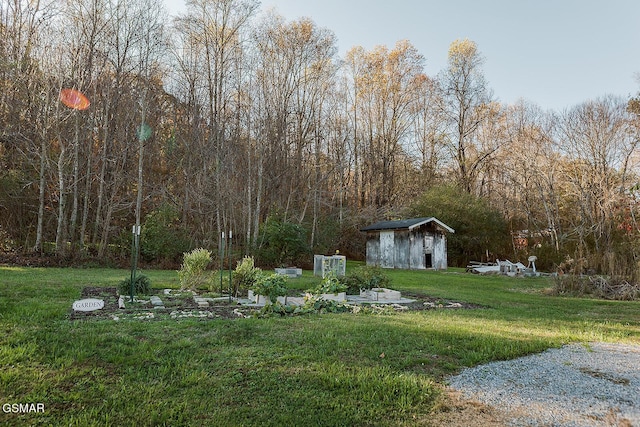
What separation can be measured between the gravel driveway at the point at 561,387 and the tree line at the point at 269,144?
31.1 ft

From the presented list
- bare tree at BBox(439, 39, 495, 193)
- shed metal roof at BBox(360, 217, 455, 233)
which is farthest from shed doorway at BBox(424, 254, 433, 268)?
bare tree at BBox(439, 39, 495, 193)

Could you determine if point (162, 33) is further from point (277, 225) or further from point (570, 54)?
point (570, 54)

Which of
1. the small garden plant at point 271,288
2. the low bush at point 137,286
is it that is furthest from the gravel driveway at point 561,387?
the low bush at point 137,286

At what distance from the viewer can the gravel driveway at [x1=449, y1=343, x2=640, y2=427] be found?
105 inches

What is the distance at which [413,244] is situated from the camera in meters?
20.9

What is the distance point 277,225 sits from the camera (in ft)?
57.8

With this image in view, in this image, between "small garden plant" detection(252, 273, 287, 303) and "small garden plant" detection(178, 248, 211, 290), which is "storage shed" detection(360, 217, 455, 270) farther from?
"small garden plant" detection(252, 273, 287, 303)

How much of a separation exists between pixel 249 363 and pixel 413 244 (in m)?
18.2

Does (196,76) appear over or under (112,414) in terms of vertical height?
over

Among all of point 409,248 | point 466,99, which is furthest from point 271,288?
point 466,99

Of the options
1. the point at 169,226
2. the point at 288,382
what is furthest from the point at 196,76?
the point at 288,382

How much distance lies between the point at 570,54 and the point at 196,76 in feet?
53.0

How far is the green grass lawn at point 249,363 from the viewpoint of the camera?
2674mm

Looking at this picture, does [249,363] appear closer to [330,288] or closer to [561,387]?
[561,387]
